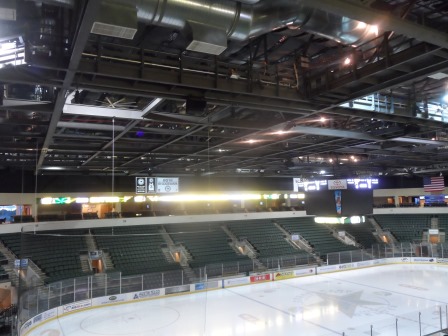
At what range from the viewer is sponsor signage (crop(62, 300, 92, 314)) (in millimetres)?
16203

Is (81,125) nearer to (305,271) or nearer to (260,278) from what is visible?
A: (260,278)

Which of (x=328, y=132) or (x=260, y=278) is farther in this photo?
(x=260, y=278)

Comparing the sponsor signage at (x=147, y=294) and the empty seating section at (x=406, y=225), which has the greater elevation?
the empty seating section at (x=406, y=225)

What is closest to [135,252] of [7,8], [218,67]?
[218,67]

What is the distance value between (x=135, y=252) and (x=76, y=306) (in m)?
6.64

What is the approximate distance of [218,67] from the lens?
8625 millimetres

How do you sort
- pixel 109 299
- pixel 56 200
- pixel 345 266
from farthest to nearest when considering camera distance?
pixel 345 266
pixel 56 200
pixel 109 299

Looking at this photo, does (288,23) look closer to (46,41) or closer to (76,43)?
(76,43)

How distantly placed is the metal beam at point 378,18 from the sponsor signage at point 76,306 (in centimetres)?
1656

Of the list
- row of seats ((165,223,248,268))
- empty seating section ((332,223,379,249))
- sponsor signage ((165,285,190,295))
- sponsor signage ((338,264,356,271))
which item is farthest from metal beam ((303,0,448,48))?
empty seating section ((332,223,379,249))

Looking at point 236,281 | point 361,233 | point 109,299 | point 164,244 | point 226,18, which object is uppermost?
point 226,18

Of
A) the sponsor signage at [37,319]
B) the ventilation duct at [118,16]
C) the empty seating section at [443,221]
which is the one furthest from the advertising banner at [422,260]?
the ventilation duct at [118,16]

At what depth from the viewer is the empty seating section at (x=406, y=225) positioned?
116ft

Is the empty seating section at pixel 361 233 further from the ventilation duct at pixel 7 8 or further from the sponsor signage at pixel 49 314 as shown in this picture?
the ventilation duct at pixel 7 8
